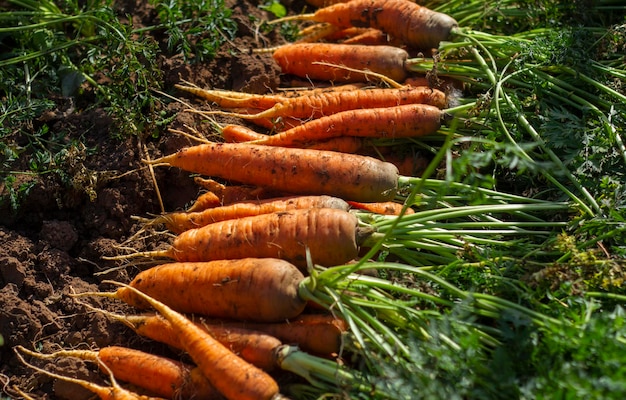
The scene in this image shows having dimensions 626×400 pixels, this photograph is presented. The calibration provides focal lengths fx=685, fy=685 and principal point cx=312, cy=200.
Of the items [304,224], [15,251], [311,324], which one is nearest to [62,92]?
[15,251]

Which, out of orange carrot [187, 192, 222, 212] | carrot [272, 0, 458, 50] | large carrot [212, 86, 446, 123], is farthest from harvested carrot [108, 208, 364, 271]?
carrot [272, 0, 458, 50]

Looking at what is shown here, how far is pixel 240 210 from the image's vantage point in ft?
12.4

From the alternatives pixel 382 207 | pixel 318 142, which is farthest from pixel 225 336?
pixel 318 142

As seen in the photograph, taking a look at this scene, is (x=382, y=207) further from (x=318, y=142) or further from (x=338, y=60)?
(x=338, y=60)

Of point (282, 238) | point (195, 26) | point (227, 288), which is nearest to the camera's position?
point (227, 288)

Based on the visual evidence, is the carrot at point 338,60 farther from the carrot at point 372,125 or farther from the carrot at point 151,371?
the carrot at point 151,371

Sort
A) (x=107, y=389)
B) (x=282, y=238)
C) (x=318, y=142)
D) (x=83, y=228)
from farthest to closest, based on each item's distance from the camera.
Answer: (x=318, y=142)
(x=83, y=228)
(x=282, y=238)
(x=107, y=389)

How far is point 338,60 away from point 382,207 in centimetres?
131

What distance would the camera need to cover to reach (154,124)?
411 cm

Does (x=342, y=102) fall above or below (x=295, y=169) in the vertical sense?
above

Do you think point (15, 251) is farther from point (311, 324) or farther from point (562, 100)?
point (562, 100)

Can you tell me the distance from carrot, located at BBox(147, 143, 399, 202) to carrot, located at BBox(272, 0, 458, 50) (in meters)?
1.21

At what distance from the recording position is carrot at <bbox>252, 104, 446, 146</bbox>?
402 centimetres

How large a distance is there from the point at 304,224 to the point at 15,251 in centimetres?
156
